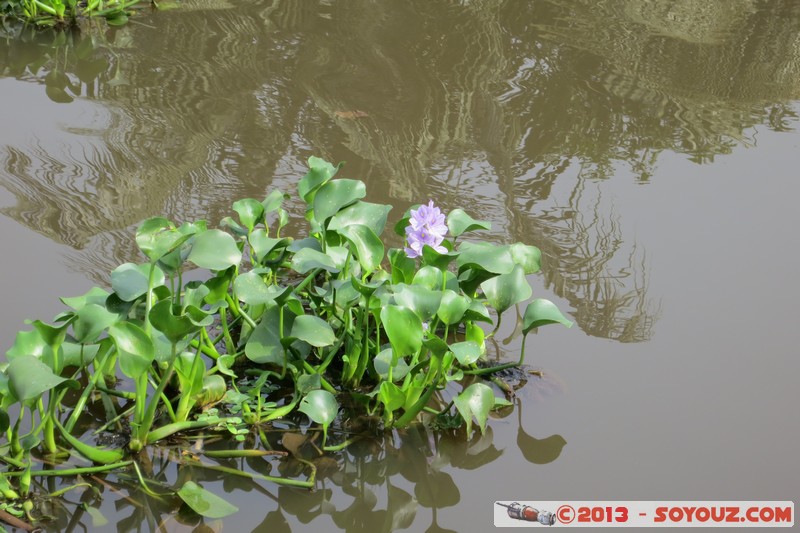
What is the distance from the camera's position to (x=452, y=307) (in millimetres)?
1952

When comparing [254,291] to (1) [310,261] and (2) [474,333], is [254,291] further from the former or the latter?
Answer: (2) [474,333]

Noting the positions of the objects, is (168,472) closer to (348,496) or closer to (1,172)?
(348,496)

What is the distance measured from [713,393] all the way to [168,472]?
129cm

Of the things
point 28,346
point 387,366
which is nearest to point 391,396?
point 387,366

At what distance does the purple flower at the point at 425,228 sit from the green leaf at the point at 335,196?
19cm

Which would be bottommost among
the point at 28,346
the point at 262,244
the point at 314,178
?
the point at 28,346

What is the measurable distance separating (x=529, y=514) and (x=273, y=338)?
69 cm

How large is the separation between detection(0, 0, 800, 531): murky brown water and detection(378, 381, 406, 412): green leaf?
0.10m

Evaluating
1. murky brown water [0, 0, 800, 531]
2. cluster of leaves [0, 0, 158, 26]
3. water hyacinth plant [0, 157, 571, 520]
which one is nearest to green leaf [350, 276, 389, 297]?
water hyacinth plant [0, 157, 571, 520]

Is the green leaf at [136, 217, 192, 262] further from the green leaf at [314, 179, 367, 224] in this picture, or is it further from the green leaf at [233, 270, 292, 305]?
the green leaf at [314, 179, 367, 224]

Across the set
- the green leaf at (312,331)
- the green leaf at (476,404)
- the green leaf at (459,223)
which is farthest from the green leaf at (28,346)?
the green leaf at (459,223)

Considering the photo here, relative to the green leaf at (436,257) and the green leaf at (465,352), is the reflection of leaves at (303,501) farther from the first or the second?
the green leaf at (436,257)

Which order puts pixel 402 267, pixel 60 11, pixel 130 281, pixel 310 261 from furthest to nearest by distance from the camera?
pixel 60 11 → pixel 402 267 → pixel 310 261 → pixel 130 281

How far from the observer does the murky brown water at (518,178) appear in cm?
193
